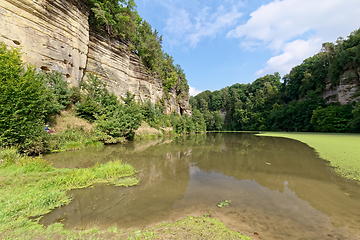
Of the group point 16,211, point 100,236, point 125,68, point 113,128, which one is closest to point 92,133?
point 113,128

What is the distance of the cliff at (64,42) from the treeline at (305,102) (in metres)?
32.4

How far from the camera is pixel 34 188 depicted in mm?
3217

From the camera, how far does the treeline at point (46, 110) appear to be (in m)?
5.39

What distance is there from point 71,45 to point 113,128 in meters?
8.22

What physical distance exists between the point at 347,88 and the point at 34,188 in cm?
3965

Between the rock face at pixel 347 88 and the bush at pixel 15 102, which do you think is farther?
the rock face at pixel 347 88

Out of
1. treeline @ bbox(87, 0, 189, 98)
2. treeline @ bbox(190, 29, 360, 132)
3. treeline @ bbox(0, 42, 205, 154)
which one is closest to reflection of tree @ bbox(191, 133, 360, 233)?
treeline @ bbox(0, 42, 205, 154)

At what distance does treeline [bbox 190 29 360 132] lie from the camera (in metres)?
24.3

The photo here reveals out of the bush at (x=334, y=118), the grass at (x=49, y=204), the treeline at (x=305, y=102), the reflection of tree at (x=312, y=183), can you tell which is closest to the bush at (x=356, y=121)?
the treeline at (x=305, y=102)

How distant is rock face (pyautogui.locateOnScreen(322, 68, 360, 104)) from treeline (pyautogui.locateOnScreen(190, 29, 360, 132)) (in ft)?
1.04

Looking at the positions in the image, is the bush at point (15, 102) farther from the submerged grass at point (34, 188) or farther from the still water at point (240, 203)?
the still water at point (240, 203)

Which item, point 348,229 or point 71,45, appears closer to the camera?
point 348,229

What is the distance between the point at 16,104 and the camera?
17.6 ft

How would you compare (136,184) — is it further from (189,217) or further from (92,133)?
(92,133)
